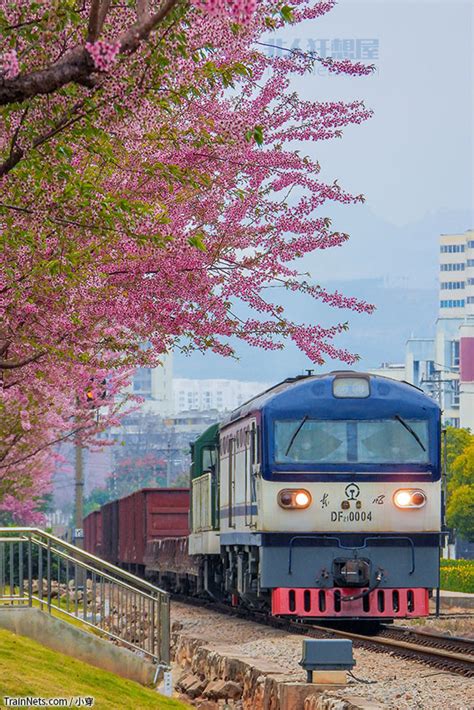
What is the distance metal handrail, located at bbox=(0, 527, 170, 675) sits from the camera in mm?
17688

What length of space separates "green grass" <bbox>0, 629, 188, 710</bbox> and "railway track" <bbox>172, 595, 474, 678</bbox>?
334 cm

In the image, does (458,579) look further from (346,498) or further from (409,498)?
(346,498)

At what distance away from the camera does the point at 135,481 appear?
17100cm

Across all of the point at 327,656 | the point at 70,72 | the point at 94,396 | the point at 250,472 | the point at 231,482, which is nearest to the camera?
the point at 70,72

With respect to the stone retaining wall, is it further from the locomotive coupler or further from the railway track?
the railway track

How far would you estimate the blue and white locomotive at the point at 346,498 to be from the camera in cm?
2072

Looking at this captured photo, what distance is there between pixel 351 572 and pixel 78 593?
4.22 m

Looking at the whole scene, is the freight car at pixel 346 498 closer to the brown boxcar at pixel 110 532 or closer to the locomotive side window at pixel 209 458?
the locomotive side window at pixel 209 458

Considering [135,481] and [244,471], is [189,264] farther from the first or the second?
[135,481]

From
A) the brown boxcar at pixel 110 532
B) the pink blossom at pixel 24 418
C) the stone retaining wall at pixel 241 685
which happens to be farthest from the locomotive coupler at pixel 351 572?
the brown boxcar at pixel 110 532

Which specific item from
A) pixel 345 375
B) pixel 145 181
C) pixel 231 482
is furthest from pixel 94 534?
pixel 145 181

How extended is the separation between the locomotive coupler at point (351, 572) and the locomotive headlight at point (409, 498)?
0.97m

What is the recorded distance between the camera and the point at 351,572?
20656 mm

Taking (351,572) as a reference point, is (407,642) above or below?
below
